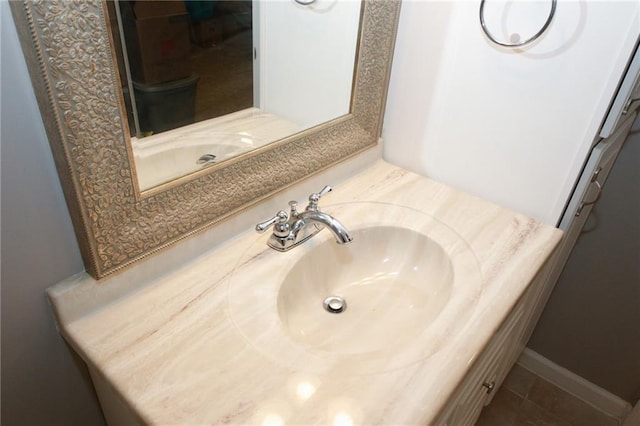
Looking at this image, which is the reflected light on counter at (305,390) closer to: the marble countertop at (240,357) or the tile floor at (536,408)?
the marble countertop at (240,357)

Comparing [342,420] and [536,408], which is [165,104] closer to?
[342,420]

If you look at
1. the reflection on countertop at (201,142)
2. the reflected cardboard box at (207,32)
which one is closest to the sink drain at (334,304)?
the reflection on countertop at (201,142)

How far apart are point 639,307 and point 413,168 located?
0.93m

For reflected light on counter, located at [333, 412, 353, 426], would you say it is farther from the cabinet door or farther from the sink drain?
the sink drain

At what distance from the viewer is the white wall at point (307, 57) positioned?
0.95 meters

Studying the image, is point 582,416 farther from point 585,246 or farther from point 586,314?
point 585,246

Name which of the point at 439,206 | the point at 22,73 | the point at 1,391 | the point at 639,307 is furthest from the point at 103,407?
the point at 639,307

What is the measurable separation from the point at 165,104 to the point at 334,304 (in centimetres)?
56

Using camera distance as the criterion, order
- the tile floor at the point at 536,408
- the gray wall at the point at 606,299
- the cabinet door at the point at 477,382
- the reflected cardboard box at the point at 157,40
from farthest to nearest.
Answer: the tile floor at the point at 536,408, the gray wall at the point at 606,299, the cabinet door at the point at 477,382, the reflected cardboard box at the point at 157,40

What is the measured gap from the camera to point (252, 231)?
3.18ft

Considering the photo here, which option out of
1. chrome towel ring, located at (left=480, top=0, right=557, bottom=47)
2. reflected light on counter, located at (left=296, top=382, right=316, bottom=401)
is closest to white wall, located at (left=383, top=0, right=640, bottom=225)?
chrome towel ring, located at (left=480, top=0, right=557, bottom=47)

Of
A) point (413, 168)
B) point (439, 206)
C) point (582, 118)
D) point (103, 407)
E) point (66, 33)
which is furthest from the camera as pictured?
point (413, 168)

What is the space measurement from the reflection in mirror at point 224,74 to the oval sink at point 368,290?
12.5 inches

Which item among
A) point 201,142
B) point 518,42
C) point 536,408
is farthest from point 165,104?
point 536,408
